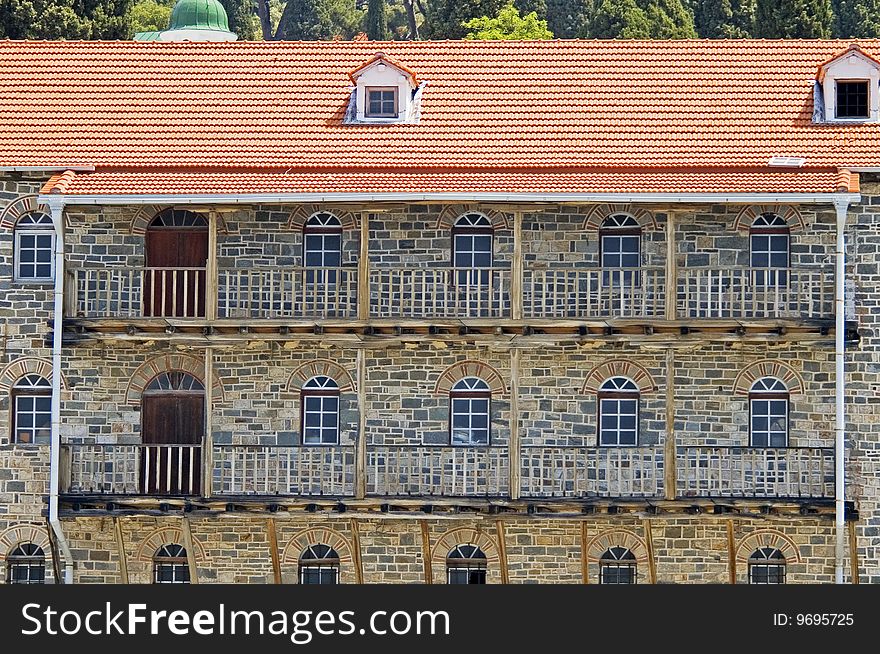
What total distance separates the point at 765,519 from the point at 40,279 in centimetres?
1287

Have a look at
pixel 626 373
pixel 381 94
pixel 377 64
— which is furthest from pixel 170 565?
pixel 377 64

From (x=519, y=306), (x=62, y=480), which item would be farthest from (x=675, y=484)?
(x=62, y=480)

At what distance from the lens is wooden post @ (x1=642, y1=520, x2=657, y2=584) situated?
38.0 m

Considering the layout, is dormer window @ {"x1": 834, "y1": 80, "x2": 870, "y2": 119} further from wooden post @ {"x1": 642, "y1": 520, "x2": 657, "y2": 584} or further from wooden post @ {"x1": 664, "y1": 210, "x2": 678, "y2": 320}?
wooden post @ {"x1": 642, "y1": 520, "x2": 657, "y2": 584}

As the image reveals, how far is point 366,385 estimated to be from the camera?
3909cm

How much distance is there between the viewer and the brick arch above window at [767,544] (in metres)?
38.7

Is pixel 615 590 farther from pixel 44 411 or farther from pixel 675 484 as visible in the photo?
pixel 44 411

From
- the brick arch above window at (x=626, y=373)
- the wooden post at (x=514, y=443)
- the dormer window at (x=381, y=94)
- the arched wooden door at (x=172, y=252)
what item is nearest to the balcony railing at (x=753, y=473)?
the brick arch above window at (x=626, y=373)

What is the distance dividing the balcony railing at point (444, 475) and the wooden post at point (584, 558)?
1470 millimetres

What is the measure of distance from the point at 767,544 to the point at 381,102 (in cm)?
1020

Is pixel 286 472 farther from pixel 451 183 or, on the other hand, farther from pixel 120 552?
pixel 451 183

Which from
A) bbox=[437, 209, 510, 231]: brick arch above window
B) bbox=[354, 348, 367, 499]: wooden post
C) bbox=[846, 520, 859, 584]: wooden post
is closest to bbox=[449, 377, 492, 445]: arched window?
bbox=[354, 348, 367, 499]: wooden post

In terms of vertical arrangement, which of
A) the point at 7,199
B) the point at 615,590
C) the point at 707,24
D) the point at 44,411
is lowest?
the point at 615,590

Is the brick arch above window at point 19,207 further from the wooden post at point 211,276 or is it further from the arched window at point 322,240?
the arched window at point 322,240
